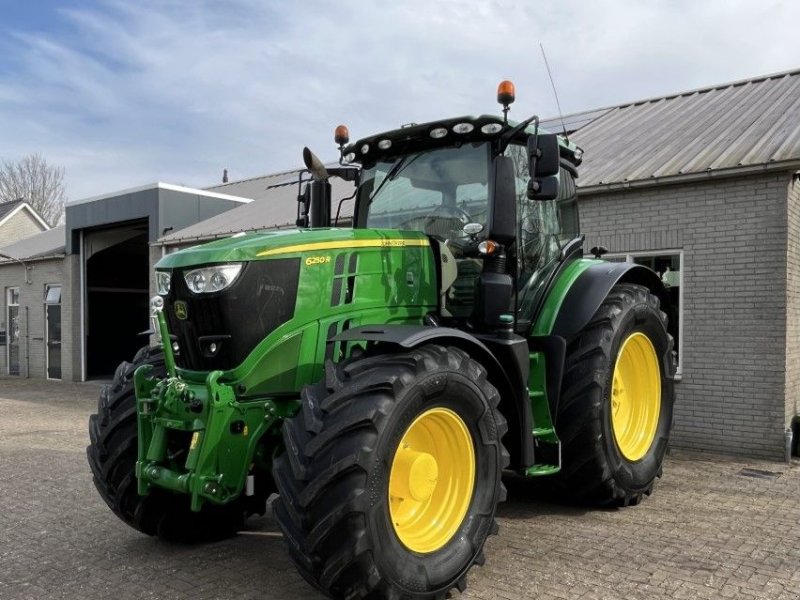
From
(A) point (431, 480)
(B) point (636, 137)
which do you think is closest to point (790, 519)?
(A) point (431, 480)

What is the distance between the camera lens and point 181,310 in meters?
3.97

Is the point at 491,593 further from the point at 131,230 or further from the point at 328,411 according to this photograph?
the point at 131,230

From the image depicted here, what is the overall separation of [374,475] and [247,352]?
3.32 ft

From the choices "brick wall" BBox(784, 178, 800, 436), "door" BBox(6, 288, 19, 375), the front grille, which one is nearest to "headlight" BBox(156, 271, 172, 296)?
the front grille

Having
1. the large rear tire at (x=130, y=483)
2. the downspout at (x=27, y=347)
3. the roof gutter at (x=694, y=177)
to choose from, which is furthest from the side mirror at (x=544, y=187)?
the downspout at (x=27, y=347)

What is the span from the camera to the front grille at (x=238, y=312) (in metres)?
3.77

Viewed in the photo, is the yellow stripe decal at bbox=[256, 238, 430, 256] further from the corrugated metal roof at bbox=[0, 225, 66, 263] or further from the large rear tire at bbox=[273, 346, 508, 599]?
the corrugated metal roof at bbox=[0, 225, 66, 263]

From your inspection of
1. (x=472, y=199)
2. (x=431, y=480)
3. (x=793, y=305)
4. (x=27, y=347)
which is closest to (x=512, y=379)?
(x=431, y=480)

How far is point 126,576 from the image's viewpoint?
4.14 meters

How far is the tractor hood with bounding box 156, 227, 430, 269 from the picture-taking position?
382 cm

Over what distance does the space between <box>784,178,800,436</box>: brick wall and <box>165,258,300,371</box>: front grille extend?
5.68 metres

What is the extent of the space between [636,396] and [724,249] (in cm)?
267

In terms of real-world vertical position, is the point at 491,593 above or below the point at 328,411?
below

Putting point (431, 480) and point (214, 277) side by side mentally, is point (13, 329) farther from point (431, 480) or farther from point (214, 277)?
point (431, 480)
